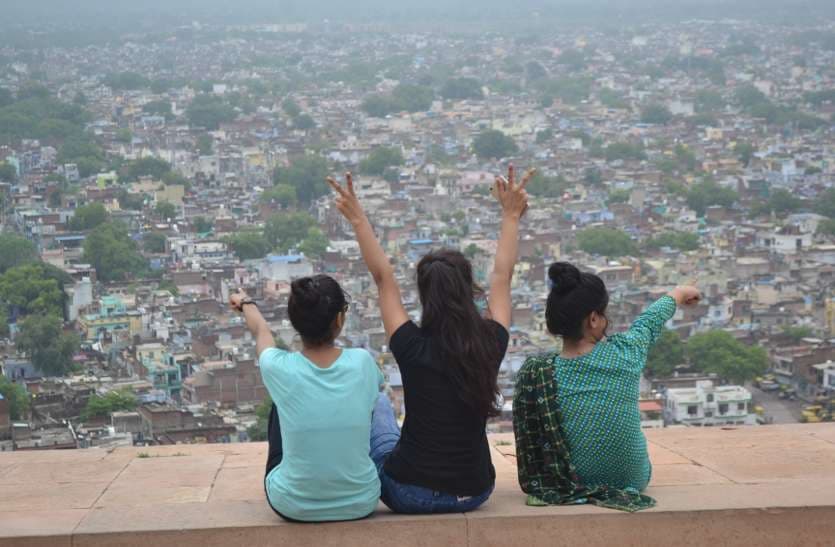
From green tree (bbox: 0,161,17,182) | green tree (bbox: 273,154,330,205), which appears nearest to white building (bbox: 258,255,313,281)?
Answer: green tree (bbox: 273,154,330,205)

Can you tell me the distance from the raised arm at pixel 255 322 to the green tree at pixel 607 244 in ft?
66.2

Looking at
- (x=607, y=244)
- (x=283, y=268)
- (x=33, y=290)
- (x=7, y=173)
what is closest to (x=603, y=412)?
(x=33, y=290)

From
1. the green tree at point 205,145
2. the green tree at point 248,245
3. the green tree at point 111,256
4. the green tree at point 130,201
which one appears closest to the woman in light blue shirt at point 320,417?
the green tree at point 111,256

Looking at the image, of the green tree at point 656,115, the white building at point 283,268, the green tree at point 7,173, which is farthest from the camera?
the green tree at point 656,115

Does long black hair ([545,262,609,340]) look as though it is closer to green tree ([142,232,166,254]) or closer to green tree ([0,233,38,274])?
green tree ([0,233,38,274])

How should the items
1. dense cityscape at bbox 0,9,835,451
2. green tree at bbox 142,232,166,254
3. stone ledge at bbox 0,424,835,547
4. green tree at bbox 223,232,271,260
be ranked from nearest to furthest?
1. stone ledge at bbox 0,424,835,547
2. dense cityscape at bbox 0,9,835,451
3. green tree at bbox 223,232,271,260
4. green tree at bbox 142,232,166,254

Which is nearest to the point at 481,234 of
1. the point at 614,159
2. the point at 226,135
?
the point at 614,159

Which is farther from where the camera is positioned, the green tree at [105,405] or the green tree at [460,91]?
the green tree at [460,91]

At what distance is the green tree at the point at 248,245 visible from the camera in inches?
880

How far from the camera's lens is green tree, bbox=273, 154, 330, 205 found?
30078 millimetres

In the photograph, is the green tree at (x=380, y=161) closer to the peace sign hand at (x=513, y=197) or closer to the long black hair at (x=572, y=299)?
the peace sign hand at (x=513, y=197)

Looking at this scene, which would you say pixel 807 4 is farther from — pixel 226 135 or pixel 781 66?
pixel 226 135

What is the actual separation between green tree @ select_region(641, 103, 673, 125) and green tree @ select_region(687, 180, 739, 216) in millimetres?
14058

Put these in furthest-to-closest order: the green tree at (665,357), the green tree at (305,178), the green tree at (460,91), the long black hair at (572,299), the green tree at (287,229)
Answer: the green tree at (460,91) < the green tree at (305,178) < the green tree at (287,229) < the green tree at (665,357) < the long black hair at (572,299)
